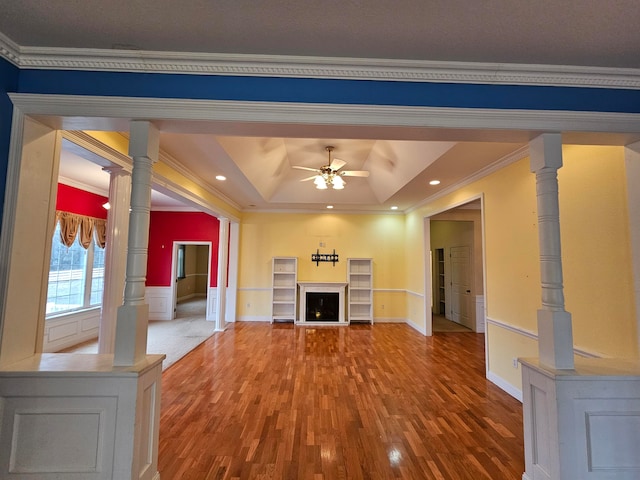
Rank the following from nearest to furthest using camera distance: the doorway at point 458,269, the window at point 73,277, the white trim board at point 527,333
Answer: the white trim board at point 527,333
the window at point 73,277
the doorway at point 458,269

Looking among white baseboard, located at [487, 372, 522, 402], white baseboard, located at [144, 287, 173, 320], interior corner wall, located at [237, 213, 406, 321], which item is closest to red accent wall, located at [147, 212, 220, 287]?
white baseboard, located at [144, 287, 173, 320]

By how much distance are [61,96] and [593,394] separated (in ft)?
12.1

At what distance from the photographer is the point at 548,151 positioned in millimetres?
1857

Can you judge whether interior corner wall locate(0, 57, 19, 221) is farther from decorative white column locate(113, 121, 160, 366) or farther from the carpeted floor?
the carpeted floor

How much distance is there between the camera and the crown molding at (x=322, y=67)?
5.88 feet

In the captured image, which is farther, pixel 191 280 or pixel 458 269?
pixel 191 280

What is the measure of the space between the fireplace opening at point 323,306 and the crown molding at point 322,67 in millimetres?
5511

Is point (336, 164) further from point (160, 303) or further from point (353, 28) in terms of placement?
point (160, 303)

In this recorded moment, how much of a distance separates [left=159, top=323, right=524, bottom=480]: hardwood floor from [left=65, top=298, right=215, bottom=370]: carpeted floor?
11.7 inches

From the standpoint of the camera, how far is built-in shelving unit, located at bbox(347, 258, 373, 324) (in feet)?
22.6

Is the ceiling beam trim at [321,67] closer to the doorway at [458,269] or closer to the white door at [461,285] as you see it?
the doorway at [458,269]

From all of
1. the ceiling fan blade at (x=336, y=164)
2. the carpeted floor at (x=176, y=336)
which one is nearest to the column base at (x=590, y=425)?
the ceiling fan blade at (x=336, y=164)

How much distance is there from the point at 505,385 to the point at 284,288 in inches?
186

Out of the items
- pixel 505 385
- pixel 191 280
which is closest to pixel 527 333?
pixel 505 385
